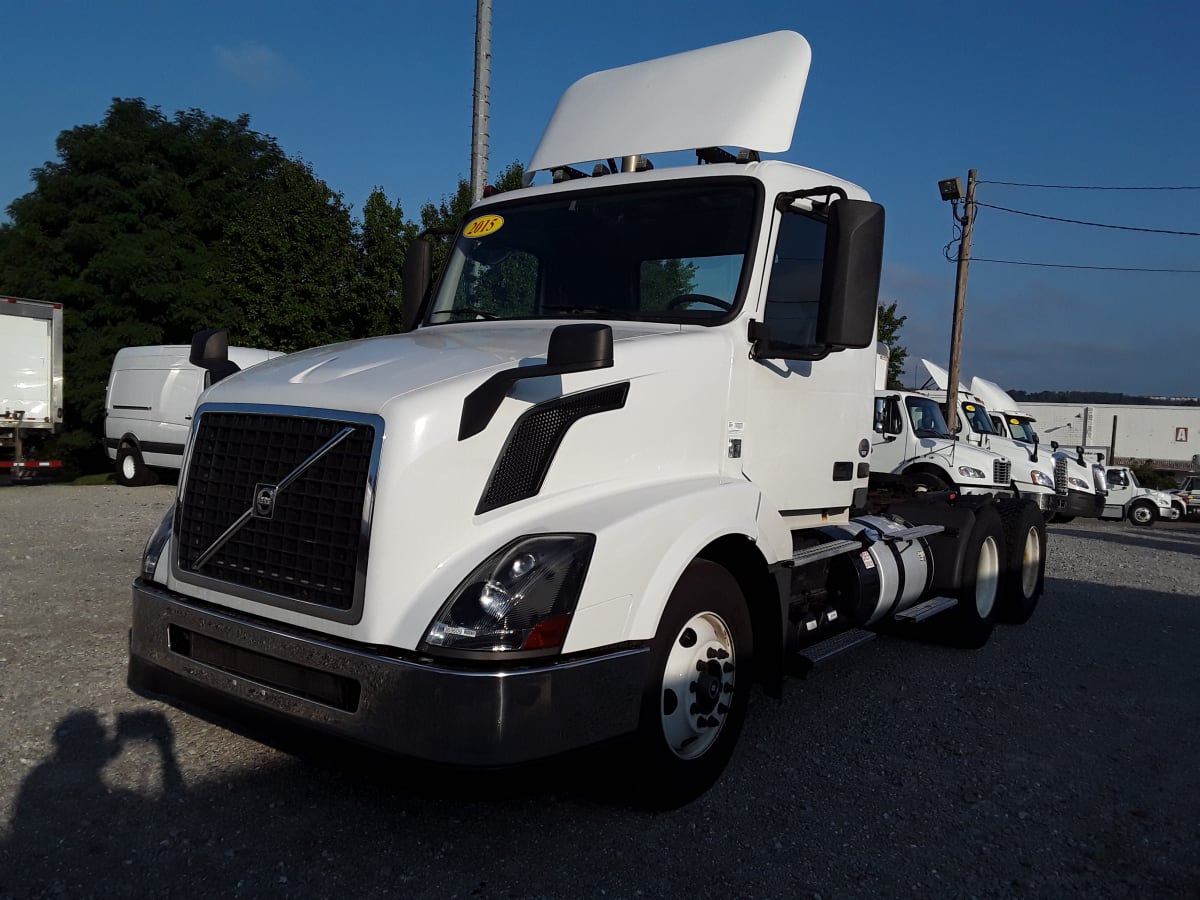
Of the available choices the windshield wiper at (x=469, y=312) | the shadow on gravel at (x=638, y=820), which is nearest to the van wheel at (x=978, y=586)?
the shadow on gravel at (x=638, y=820)

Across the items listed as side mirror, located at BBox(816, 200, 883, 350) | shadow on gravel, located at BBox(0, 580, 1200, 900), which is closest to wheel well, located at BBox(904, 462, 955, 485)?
shadow on gravel, located at BBox(0, 580, 1200, 900)

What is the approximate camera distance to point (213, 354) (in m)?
4.11

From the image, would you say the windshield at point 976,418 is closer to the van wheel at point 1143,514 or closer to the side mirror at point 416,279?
the van wheel at point 1143,514

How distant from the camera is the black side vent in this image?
3.18 metres

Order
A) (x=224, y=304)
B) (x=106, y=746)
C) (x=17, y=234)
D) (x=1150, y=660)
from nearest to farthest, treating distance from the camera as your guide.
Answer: (x=106, y=746) → (x=1150, y=660) → (x=224, y=304) → (x=17, y=234)

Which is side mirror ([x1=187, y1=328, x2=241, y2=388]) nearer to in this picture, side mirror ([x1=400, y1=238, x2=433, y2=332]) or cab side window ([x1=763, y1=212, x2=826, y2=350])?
side mirror ([x1=400, y1=238, x2=433, y2=332])

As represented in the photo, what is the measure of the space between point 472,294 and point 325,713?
251cm

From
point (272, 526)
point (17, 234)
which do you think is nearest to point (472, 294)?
point (272, 526)

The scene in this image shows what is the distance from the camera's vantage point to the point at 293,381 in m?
3.43

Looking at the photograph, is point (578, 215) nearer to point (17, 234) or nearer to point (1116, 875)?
point (1116, 875)

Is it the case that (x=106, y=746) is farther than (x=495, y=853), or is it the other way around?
(x=106, y=746)

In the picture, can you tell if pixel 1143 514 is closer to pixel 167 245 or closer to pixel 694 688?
pixel 694 688

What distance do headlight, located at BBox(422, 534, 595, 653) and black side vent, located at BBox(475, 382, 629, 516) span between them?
21 cm

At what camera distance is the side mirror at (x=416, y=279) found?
5.14m
